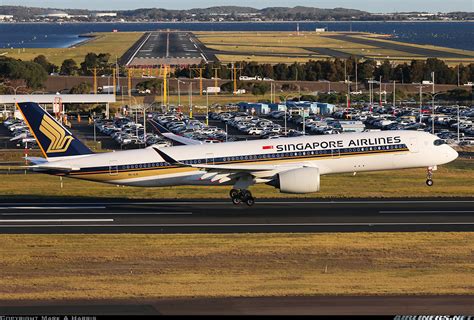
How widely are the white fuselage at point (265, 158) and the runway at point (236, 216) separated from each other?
2128 mm

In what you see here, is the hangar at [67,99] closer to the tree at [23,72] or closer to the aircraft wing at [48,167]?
the tree at [23,72]

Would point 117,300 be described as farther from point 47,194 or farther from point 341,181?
point 341,181

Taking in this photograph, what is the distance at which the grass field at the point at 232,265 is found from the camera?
1432 inches

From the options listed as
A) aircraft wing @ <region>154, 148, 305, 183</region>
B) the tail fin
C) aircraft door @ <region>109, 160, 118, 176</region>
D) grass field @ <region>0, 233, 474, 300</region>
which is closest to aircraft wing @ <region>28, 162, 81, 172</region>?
the tail fin

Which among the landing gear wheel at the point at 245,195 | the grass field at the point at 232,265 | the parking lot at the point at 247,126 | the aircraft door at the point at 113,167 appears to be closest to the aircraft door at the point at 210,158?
the landing gear wheel at the point at 245,195

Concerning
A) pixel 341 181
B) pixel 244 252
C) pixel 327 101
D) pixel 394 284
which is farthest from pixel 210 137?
pixel 394 284

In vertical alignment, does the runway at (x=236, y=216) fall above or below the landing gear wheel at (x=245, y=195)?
below

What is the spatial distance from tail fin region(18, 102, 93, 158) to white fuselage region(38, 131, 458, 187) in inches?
26.4

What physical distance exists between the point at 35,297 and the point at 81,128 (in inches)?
4031

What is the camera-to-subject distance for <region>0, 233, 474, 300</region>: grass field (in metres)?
36.4

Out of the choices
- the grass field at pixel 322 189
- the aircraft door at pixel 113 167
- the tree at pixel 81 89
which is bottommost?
the tree at pixel 81 89

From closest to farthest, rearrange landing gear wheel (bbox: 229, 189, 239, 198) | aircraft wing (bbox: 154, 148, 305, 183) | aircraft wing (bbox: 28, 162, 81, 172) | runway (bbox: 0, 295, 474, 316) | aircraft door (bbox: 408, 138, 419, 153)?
runway (bbox: 0, 295, 474, 316) → aircraft wing (bbox: 154, 148, 305, 183) → aircraft wing (bbox: 28, 162, 81, 172) → aircraft door (bbox: 408, 138, 419, 153) → landing gear wheel (bbox: 229, 189, 239, 198)

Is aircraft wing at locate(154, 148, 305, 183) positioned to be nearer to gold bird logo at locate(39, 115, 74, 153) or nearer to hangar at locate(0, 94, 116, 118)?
gold bird logo at locate(39, 115, 74, 153)

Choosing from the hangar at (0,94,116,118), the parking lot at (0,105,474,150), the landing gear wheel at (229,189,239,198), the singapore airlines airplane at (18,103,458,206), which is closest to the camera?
the singapore airlines airplane at (18,103,458,206)
